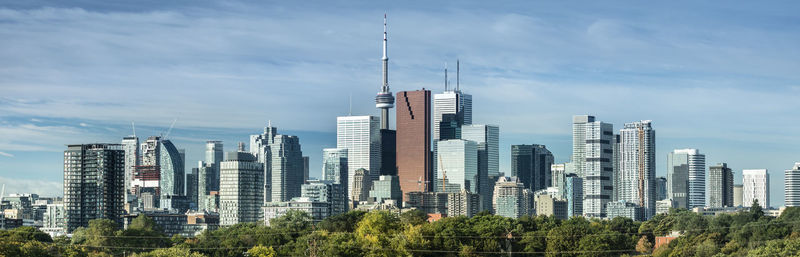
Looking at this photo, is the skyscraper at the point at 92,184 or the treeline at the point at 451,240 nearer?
the treeline at the point at 451,240

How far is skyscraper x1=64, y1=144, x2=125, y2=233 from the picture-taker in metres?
194

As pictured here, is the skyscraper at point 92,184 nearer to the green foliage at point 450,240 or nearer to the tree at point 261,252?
the green foliage at point 450,240

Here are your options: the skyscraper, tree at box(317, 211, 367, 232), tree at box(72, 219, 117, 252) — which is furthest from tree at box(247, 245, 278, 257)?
the skyscraper

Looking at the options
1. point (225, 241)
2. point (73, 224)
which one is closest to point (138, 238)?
point (225, 241)

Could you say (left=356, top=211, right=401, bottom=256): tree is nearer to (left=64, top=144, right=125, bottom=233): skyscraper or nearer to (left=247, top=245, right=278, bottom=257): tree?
(left=247, top=245, right=278, bottom=257): tree

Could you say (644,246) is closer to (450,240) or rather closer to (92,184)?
(450,240)

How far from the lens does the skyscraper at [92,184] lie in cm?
19369

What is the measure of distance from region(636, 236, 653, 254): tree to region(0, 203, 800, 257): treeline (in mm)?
Result: 136

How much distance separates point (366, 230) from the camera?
92125 millimetres

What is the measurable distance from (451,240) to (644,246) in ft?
87.2

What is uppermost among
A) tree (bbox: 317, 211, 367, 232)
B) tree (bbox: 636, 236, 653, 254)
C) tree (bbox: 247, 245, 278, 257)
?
tree (bbox: 317, 211, 367, 232)

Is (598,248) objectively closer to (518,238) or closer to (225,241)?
(518,238)

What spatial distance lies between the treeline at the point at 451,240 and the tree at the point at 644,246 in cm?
14

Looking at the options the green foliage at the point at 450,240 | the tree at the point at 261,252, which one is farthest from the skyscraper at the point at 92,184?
the tree at the point at 261,252
